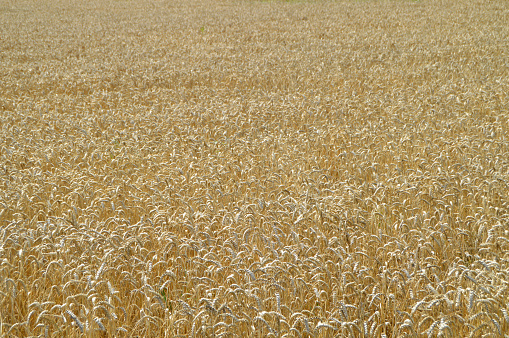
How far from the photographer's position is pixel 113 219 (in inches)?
144

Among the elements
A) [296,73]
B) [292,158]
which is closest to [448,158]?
[292,158]

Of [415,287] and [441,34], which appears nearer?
[415,287]

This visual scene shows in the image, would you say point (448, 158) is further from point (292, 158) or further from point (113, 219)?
point (113, 219)

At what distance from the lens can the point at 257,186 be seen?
14.5 ft

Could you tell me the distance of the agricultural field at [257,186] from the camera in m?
2.58

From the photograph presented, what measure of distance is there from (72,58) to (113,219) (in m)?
10.3

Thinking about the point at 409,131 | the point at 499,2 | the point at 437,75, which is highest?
the point at 409,131

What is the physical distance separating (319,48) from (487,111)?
7.09 meters

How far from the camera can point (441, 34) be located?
14617 millimetres

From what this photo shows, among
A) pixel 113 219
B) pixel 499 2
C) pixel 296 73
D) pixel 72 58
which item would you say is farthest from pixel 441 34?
pixel 113 219

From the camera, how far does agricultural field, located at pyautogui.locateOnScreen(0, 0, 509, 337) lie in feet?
8.46

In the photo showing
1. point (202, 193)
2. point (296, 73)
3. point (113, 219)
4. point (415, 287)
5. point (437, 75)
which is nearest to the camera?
point (415, 287)

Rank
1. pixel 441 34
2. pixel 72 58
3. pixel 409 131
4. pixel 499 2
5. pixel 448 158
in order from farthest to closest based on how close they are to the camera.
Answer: pixel 499 2
pixel 441 34
pixel 72 58
pixel 409 131
pixel 448 158

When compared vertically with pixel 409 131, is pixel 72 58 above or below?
below
